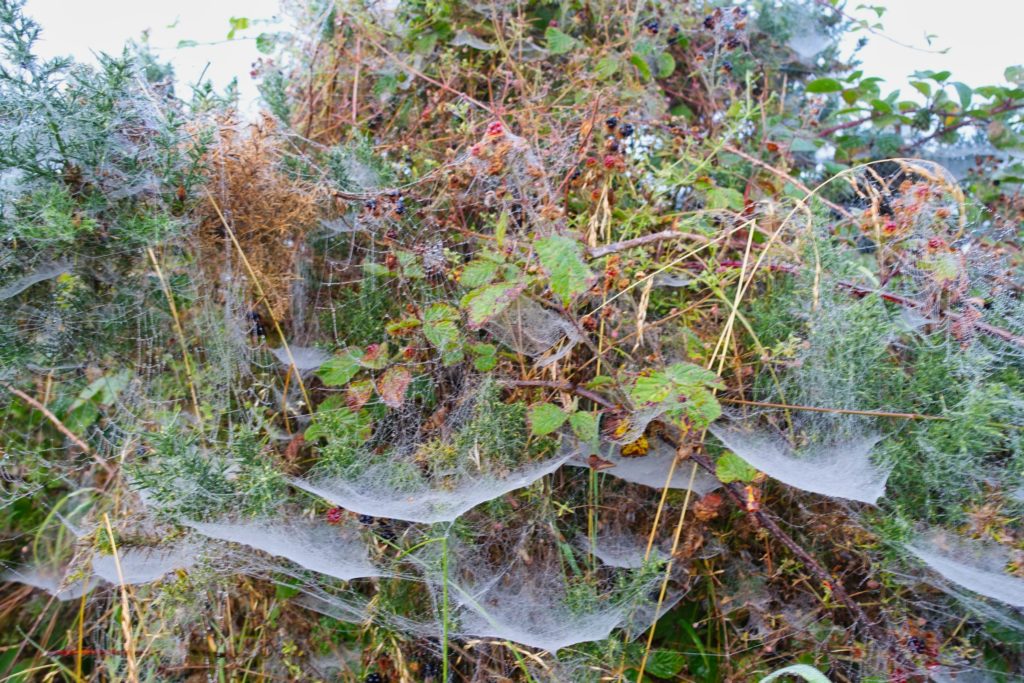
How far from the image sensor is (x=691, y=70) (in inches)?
118

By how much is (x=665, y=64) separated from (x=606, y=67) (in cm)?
37

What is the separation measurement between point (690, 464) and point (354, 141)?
1574mm

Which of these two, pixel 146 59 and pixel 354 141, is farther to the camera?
pixel 146 59

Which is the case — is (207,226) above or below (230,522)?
above

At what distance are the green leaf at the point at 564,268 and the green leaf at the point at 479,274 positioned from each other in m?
0.17

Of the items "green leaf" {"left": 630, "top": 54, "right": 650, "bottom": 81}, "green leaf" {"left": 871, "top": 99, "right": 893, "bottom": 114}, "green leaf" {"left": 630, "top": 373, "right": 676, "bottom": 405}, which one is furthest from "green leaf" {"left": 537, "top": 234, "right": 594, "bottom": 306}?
"green leaf" {"left": 871, "top": 99, "right": 893, "bottom": 114}

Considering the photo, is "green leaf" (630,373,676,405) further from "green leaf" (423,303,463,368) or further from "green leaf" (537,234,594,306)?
"green leaf" (423,303,463,368)

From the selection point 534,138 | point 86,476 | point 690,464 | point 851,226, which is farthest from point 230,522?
point 851,226

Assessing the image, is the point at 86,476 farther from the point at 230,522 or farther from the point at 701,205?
the point at 701,205

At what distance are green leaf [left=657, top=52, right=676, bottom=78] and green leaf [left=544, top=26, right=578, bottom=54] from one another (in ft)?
1.31

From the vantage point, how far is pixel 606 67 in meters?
2.57

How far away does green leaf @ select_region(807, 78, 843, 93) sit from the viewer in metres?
2.82

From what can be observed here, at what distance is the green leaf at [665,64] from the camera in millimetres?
2803

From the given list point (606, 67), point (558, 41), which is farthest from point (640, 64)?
point (558, 41)
